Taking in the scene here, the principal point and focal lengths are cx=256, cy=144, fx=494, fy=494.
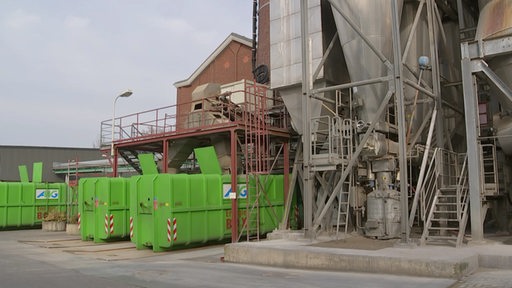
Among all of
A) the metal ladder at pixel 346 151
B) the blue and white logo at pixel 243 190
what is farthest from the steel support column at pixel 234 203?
the metal ladder at pixel 346 151

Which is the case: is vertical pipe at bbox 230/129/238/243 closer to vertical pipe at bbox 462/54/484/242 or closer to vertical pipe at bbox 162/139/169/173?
vertical pipe at bbox 162/139/169/173

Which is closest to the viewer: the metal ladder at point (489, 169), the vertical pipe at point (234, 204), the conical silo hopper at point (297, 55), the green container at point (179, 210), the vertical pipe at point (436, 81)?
the metal ladder at point (489, 169)

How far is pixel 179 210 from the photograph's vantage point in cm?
1560

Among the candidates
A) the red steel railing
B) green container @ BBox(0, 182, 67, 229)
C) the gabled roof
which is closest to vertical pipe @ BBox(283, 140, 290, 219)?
the red steel railing

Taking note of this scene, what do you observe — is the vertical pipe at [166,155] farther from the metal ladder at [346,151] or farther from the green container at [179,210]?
the metal ladder at [346,151]

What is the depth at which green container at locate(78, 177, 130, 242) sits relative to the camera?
1805 cm

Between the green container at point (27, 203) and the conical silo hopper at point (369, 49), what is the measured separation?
1805 centimetres

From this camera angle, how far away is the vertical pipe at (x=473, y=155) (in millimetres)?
12773

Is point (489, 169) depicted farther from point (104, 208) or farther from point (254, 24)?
point (254, 24)

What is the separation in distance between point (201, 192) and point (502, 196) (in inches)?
376

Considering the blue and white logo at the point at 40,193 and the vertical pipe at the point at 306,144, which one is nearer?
the vertical pipe at the point at 306,144

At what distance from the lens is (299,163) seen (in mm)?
18578

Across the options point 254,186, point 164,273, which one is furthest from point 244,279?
point 254,186

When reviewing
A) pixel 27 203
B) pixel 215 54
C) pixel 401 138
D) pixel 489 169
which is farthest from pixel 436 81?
pixel 215 54
